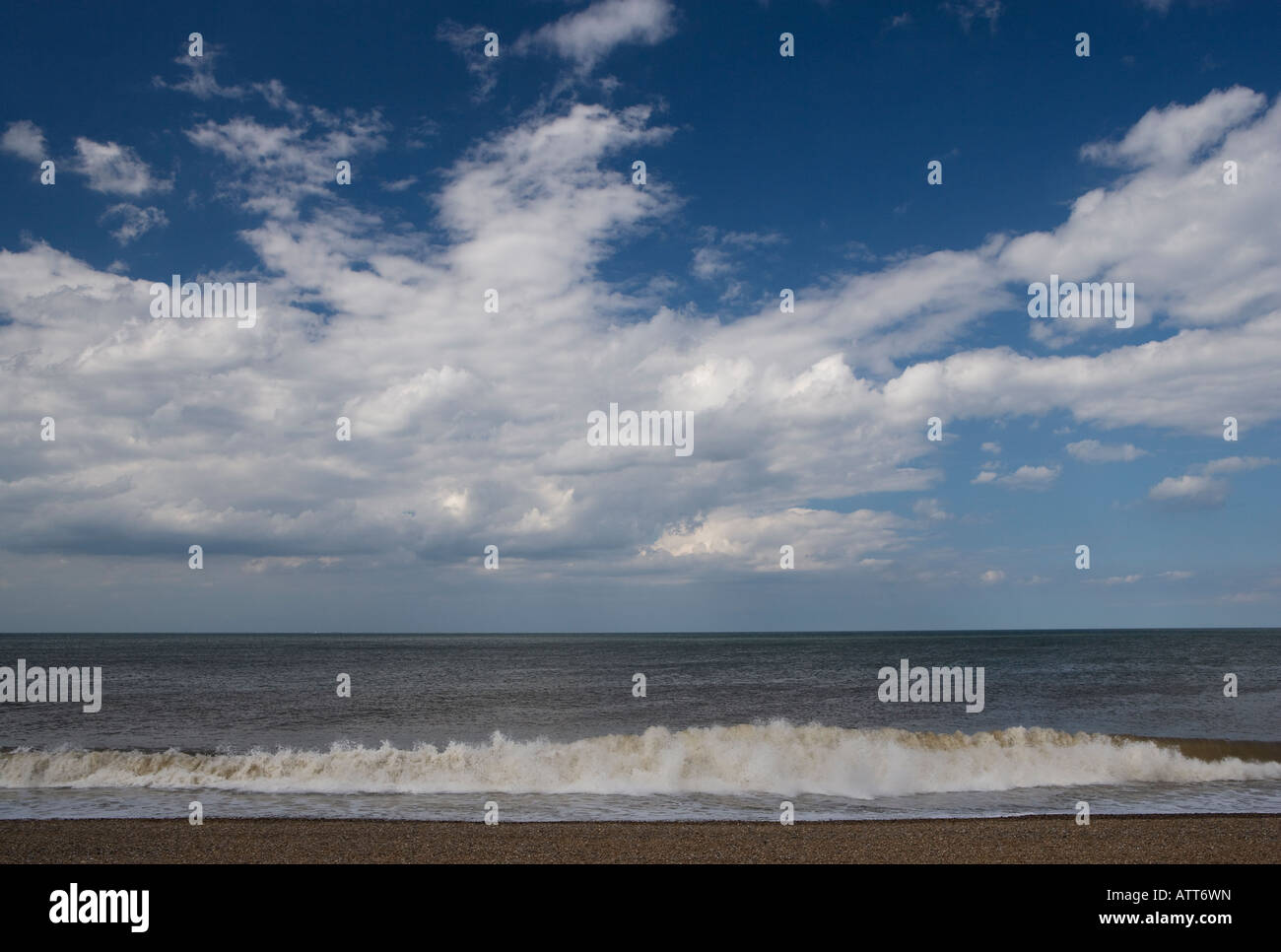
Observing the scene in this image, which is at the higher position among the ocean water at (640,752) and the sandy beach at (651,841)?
the sandy beach at (651,841)

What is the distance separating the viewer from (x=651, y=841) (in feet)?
40.7

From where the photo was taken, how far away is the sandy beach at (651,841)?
1141 centimetres

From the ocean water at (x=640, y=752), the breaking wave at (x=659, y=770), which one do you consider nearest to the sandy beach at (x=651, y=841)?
the ocean water at (x=640, y=752)

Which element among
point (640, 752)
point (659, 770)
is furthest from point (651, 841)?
point (640, 752)

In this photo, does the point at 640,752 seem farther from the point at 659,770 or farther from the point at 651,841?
the point at 651,841

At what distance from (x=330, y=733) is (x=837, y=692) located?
91.0 ft

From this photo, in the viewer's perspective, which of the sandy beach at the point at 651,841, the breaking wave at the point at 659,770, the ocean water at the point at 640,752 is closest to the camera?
the sandy beach at the point at 651,841

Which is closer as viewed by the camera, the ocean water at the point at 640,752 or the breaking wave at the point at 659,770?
the ocean water at the point at 640,752

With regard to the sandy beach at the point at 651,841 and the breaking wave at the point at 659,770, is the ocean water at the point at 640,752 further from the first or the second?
the sandy beach at the point at 651,841

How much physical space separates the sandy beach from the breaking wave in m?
3.56

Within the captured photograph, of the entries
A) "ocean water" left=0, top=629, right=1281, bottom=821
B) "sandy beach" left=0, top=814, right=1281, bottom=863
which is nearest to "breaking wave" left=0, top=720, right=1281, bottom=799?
"ocean water" left=0, top=629, right=1281, bottom=821

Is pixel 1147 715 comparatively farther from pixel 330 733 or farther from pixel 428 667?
pixel 428 667

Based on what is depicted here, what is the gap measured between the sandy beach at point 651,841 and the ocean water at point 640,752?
3.71 feet

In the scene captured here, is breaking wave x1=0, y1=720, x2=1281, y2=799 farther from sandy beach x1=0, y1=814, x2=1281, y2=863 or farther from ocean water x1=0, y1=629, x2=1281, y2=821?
sandy beach x1=0, y1=814, x2=1281, y2=863
